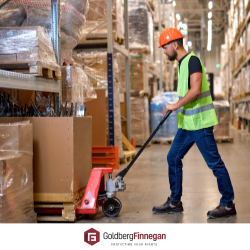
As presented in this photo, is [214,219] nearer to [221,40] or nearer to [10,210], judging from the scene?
[10,210]

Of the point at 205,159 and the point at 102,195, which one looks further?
the point at 102,195

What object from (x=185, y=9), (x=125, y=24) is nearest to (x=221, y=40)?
(x=185, y=9)

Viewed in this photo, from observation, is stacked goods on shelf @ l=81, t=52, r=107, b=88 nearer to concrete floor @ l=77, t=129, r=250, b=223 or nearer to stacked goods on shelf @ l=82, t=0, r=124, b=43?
stacked goods on shelf @ l=82, t=0, r=124, b=43

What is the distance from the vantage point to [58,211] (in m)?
3.49

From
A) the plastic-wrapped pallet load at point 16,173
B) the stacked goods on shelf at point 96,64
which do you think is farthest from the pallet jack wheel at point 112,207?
the stacked goods on shelf at point 96,64

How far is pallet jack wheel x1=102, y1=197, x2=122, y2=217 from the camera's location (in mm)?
3514

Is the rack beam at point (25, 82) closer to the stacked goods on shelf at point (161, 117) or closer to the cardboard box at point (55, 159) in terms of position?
the cardboard box at point (55, 159)

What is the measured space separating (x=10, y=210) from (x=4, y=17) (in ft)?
7.76

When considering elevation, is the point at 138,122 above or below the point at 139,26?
below

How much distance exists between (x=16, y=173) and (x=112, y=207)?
1022 millimetres

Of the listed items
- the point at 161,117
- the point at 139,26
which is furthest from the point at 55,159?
the point at 161,117
